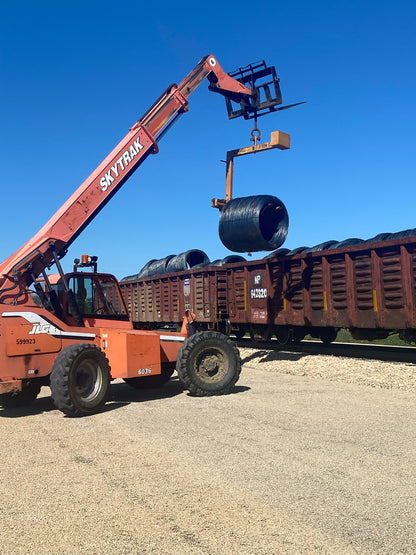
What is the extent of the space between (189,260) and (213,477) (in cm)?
1516

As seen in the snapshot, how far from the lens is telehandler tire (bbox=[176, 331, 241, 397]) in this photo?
829 centimetres

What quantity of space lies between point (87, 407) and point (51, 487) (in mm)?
2857

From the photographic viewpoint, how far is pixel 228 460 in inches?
194

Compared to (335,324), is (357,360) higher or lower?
lower

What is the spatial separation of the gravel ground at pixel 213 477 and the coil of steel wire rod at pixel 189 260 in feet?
37.3

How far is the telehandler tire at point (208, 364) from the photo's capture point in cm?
829

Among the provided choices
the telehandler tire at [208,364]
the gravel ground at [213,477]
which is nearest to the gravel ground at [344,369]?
the gravel ground at [213,477]

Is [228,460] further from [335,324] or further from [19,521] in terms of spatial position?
[335,324]

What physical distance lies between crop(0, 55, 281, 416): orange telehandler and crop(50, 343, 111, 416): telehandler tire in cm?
1

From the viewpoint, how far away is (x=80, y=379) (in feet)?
24.2

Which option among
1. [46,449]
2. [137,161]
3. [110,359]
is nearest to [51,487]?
[46,449]

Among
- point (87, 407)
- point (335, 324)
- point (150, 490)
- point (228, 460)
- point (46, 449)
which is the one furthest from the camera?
point (335, 324)

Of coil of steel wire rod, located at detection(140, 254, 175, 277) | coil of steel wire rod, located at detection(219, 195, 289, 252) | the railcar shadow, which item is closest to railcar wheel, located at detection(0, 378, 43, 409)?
A: coil of steel wire rod, located at detection(219, 195, 289, 252)

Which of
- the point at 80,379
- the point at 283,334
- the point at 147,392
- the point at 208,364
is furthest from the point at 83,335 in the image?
the point at 283,334
